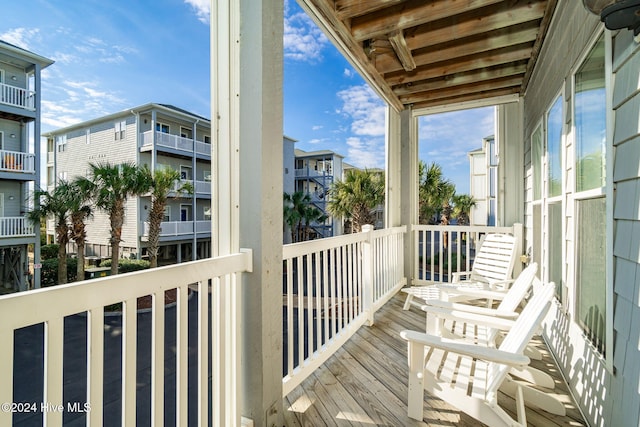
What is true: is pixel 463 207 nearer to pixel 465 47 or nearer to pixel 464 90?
pixel 464 90

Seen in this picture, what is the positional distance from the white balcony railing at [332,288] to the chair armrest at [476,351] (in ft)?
2.50

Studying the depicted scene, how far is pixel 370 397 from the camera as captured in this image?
1.99 meters

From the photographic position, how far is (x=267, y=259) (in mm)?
1585

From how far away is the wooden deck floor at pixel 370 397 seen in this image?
177 cm

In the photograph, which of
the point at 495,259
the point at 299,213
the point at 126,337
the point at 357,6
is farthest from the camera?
the point at 495,259

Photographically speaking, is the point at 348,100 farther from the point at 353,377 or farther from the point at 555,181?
the point at 353,377

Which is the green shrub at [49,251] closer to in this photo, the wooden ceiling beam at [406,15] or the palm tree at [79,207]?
the palm tree at [79,207]

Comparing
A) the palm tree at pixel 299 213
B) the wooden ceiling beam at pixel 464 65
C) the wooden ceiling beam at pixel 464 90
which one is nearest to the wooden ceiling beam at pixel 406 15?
the wooden ceiling beam at pixel 464 65

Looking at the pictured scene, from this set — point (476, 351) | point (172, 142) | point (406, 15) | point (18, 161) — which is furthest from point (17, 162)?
point (406, 15)

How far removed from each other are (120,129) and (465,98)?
4.66 meters

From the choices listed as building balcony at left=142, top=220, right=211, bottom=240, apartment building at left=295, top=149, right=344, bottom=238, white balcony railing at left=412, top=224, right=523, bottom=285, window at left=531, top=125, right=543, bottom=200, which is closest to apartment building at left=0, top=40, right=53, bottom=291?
building balcony at left=142, top=220, right=211, bottom=240

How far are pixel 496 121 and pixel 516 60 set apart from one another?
3.75 feet

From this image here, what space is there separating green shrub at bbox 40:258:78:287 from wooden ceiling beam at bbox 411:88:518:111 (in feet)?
15.3

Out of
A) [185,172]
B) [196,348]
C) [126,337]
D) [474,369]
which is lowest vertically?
[474,369]
